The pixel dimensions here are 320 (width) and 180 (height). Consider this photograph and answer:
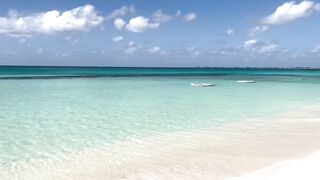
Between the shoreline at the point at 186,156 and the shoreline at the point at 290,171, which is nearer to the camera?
the shoreline at the point at 290,171

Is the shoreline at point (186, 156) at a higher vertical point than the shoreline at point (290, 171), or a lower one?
lower

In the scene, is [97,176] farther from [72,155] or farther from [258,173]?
[258,173]

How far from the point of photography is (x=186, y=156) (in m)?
7.76

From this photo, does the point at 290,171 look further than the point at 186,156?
No

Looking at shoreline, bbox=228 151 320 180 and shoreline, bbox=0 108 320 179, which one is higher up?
shoreline, bbox=228 151 320 180

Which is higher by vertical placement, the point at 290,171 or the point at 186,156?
the point at 290,171

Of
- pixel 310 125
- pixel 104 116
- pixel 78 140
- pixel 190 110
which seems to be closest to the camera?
pixel 78 140

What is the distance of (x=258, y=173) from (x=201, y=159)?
4.62 ft

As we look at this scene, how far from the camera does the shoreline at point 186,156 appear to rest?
6.53m

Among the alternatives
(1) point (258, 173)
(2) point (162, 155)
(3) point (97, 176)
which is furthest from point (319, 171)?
(3) point (97, 176)

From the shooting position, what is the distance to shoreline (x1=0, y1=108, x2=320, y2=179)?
21.4 ft

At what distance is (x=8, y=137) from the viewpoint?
9.36 meters

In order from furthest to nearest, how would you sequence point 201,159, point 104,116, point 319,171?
point 104,116, point 201,159, point 319,171

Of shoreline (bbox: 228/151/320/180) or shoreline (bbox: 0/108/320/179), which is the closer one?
shoreline (bbox: 228/151/320/180)
